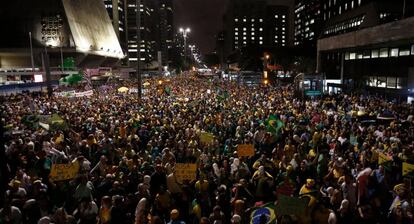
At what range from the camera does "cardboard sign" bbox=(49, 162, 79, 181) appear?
8594mm

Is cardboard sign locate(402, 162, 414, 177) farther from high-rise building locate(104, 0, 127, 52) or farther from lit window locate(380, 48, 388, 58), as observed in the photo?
high-rise building locate(104, 0, 127, 52)

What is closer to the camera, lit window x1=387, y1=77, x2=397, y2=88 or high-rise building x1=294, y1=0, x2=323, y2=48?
lit window x1=387, y1=77, x2=397, y2=88

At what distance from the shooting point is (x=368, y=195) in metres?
8.11

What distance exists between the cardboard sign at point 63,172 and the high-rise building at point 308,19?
114274mm

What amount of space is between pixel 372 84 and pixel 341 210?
123 feet

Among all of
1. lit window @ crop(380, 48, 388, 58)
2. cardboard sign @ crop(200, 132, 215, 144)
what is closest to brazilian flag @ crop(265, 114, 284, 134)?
cardboard sign @ crop(200, 132, 215, 144)

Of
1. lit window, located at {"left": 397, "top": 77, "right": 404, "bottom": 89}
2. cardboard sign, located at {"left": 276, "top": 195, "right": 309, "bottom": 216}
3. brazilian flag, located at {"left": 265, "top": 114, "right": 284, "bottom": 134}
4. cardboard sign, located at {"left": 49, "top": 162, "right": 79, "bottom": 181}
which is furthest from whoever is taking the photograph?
lit window, located at {"left": 397, "top": 77, "right": 404, "bottom": 89}

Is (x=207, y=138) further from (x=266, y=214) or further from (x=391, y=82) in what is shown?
(x=391, y=82)

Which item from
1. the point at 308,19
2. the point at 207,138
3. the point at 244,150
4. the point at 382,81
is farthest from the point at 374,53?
the point at 308,19

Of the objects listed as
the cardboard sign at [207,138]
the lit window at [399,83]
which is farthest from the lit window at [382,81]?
the cardboard sign at [207,138]

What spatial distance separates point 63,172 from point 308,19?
142m

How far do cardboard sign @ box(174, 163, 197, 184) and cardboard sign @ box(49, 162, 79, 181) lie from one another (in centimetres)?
236

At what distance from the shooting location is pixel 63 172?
869 cm

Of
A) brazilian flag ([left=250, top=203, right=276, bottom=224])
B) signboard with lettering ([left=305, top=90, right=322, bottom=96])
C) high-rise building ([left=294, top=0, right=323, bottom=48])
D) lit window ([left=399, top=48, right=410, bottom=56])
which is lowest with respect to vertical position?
brazilian flag ([left=250, top=203, right=276, bottom=224])
